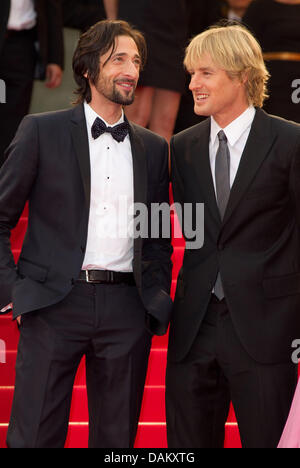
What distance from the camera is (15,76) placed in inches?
253

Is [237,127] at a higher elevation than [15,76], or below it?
higher

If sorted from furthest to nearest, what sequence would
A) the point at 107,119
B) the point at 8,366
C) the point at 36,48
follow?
1. the point at 36,48
2. the point at 8,366
3. the point at 107,119

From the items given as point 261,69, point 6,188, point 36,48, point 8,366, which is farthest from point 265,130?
point 36,48

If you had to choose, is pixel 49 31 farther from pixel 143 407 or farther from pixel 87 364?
pixel 87 364

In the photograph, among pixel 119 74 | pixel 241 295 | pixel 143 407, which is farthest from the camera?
pixel 143 407

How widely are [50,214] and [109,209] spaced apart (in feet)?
0.81

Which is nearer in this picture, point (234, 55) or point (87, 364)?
point (87, 364)

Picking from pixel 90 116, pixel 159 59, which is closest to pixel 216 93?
pixel 90 116

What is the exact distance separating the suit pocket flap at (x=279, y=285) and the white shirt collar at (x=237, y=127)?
0.61 m

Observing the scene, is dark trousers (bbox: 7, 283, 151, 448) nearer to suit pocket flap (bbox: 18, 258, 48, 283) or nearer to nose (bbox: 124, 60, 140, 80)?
suit pocket flap (bbox: 18, 258, 48, 283)

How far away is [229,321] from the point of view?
13.2 feet

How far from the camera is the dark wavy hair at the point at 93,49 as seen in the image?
4.31 meters

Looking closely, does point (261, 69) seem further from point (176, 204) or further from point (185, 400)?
point (185, 400)
